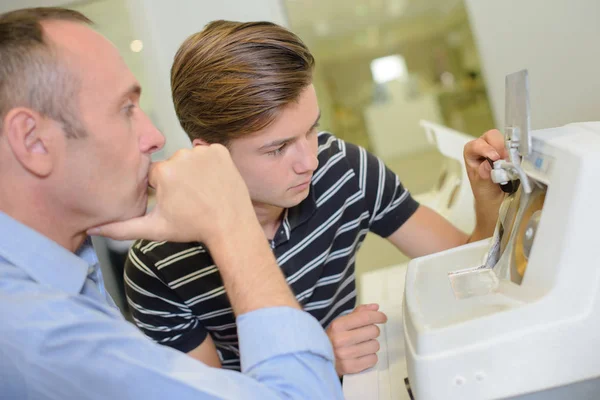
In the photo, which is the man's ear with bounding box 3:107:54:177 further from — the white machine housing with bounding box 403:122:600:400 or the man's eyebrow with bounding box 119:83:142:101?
the white machine housing with bounding box 403:122:600:400

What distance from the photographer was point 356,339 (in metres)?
0.95

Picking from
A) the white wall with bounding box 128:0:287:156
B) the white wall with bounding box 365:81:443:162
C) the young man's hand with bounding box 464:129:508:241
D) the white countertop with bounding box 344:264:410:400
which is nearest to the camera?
the white countertop with bounding box 344:264:410:400

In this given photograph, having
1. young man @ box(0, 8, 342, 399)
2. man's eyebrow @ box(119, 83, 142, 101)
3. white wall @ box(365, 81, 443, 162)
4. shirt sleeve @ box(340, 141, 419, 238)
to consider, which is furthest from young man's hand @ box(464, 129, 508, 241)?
white wall @ box(365, 81, 443, 162)

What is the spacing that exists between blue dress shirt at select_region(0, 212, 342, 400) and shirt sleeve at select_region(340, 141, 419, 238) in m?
0.68

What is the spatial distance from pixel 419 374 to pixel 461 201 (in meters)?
1.12

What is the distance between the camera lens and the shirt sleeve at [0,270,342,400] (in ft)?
1.89

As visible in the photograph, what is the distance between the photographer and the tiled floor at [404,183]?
3621 millimetres

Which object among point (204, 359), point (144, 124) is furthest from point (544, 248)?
point (204, 359)

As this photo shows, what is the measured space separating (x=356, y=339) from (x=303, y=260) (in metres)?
Result: 0.32

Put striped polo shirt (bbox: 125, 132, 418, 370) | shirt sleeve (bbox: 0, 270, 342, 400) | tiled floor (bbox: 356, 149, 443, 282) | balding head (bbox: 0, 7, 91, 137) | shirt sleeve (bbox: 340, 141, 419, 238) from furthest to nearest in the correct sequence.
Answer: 1. tiled floor (bbox: 356, 149, 443, 282)
2. shirt sleeve (bbox: 340, 141, 419, 238)
3. striped polo shirt (bbox: 125, 132, 418, 370)
4. balding head (bbox: 0, 7, 91, 137)
5. shirt sleeve (bbox: 0, 270, 342, 400)

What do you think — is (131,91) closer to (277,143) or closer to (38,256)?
(38,256)

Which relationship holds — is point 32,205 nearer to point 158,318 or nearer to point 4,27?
point 4,27

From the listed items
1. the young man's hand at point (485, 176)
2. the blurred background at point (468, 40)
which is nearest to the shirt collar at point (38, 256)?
the young man's hand at point (485, 176)

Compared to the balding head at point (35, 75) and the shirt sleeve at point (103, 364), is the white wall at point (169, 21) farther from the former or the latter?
the shirt sleeve at point (103, 364)
